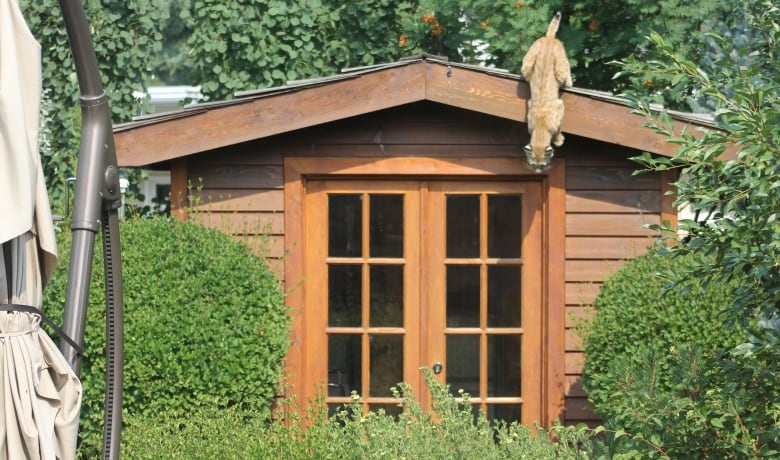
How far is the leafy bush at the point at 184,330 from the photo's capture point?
→ 654cm

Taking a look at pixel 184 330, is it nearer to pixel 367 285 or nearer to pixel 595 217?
pixel 367 285

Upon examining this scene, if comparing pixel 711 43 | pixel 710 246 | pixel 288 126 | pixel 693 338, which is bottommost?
pixel 693 338

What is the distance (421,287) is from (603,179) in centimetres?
139

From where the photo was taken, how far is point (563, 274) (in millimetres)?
7293

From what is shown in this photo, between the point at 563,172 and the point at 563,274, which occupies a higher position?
the point at 563,172

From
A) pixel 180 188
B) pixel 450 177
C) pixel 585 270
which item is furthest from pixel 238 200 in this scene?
pixel 585 270

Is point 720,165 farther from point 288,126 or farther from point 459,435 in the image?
point 288,126

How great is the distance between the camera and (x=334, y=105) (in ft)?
23.0

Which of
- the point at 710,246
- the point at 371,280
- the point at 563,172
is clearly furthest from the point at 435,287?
the point at 710,246

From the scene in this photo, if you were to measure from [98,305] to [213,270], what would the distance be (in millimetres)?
705

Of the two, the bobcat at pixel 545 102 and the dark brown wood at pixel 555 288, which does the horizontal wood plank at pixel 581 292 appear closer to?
the dark brown wood at pixel 555 288

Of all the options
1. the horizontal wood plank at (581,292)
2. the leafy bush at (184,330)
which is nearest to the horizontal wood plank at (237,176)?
the leafy bush at (184,330)

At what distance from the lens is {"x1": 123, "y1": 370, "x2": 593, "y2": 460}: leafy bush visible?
5207 mm

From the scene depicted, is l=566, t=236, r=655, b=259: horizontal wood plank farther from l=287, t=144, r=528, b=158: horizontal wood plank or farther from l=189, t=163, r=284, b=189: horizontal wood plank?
l=189, t=163, r=284, b=189: horizontal wood plank
